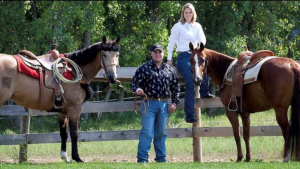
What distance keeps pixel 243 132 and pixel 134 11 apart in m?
14.0

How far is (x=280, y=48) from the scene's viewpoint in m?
25.7

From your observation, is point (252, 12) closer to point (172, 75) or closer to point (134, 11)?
point (134, 11)

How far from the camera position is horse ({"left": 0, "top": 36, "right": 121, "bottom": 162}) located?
9008mm

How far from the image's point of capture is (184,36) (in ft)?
33.2

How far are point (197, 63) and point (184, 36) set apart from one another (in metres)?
0.63

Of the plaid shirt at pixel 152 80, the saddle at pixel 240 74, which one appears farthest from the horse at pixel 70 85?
the saddle at pixel 240 74

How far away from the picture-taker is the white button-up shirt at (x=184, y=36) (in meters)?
10.1

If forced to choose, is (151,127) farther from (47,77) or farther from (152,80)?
(47,77)

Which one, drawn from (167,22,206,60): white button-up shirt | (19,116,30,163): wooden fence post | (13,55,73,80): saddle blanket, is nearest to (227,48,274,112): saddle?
(167,22,206,60): white button-up shirt

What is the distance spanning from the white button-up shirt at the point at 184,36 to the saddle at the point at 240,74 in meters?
0.78

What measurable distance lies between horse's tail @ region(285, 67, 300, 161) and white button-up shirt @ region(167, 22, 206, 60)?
1.93 m

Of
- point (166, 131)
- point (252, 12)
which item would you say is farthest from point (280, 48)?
point (166, 131)

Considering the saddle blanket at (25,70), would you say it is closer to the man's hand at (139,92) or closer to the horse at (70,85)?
the horse at (70,85)

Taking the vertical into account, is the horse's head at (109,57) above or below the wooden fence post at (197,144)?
above
